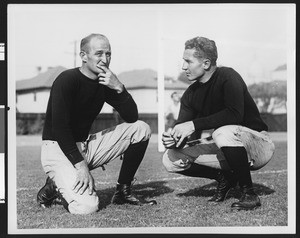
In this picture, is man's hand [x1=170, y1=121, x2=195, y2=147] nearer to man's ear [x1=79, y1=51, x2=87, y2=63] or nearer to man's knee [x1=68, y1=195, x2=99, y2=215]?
man's knee [x1=68, y1=195, x2=99, y2=215]

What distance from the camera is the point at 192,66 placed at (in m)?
4.91

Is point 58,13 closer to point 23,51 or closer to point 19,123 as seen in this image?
point 23,51

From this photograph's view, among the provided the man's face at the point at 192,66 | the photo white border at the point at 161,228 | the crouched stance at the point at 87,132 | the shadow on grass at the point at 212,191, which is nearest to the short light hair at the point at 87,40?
the crouched stance at the point at 87,132

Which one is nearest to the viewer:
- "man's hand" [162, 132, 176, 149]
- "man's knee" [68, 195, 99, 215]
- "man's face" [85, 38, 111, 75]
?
"man's knee" [68, 195, 99, 215]

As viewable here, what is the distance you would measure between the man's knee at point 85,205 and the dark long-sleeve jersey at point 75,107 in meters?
0.32

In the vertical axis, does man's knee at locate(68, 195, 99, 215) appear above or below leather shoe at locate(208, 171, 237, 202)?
below

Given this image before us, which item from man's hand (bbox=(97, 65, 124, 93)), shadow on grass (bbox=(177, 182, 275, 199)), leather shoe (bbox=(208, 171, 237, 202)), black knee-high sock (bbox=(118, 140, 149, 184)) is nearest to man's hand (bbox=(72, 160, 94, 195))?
black knee-high sock (bbox=(118, 140, 149, 184))

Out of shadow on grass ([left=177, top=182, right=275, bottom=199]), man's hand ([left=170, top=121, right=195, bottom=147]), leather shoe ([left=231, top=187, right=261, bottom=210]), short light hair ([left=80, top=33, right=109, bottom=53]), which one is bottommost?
leather shoe ([left=231, top=187, right=261, bottom=210])

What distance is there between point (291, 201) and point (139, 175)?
4.22ft

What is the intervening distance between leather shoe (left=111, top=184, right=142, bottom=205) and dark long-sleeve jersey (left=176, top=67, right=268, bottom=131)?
0.71 m

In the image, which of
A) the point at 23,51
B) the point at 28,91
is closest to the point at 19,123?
the point at 28,91

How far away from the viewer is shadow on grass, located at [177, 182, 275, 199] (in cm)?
491

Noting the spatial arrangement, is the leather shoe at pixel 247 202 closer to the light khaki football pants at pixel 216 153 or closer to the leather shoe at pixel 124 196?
the light khaki football pants at pixel 216 153

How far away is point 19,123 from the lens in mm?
4898
